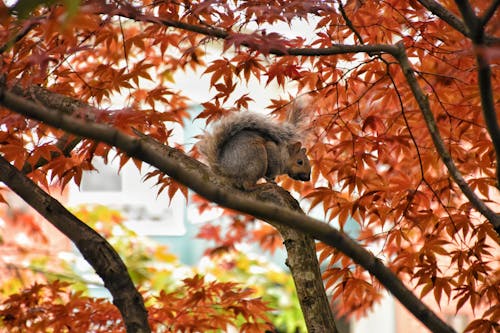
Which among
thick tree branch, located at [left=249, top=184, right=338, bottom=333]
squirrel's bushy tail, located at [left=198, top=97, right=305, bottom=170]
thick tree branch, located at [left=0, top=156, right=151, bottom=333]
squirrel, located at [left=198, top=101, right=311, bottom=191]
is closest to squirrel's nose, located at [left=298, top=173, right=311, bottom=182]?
squirrel, located at [left=198, top=101, right=311, bottom=191]

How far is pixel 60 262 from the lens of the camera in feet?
22.6

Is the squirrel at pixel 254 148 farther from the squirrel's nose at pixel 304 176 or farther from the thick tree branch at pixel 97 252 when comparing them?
the thick tree branch at pixel 97 252

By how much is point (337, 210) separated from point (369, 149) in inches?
16.5

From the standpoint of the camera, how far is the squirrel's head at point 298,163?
154 inches

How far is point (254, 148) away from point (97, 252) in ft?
4.02

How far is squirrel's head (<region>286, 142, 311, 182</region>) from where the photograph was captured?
392 centimetres

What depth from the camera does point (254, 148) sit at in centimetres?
369

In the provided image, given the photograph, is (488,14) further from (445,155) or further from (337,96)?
(337,96)

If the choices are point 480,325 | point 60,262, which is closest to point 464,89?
point 480,325

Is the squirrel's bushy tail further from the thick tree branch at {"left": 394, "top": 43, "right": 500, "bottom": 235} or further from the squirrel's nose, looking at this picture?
the thick tree branch at {"left": 394, "top": 43, "right": 500, "bottom": 235}

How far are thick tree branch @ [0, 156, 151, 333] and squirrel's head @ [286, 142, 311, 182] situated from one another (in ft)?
4.78

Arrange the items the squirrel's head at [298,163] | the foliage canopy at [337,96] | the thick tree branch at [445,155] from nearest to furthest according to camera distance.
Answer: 1. the thick tree branch at [445,155]
2. the foliage canopy at [337,96]
3. the squirrel's head at [298,163]

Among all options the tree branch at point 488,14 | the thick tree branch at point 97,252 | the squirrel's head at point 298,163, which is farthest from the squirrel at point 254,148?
the tree branch at point 488,14

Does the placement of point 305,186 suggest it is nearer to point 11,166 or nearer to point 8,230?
point 11,166
